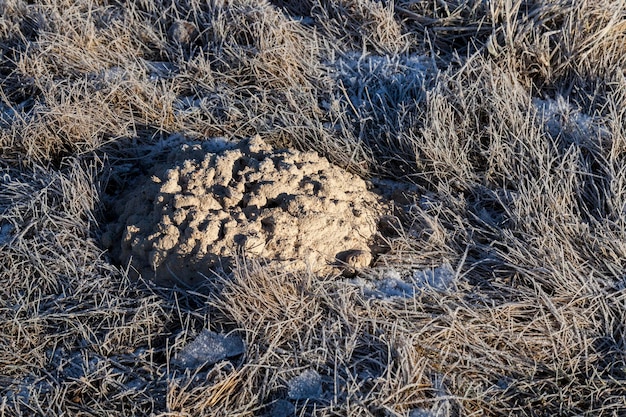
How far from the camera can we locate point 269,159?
2576 millimetres

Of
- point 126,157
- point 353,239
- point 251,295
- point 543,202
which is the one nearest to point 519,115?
point 543,202

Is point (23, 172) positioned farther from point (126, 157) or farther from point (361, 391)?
point (361, 391)

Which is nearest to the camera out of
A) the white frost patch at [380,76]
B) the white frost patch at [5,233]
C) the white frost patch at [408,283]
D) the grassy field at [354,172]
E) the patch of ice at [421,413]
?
the patch of ice at [421,413]

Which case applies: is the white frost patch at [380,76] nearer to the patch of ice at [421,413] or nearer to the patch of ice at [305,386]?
the patch of ice at [305,386]

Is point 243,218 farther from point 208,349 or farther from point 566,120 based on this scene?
point 566,120

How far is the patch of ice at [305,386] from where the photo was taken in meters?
2.08

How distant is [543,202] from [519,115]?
1.47 feet

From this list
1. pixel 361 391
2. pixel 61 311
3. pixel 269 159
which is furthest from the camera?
pixel 269 159

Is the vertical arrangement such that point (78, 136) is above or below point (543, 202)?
below

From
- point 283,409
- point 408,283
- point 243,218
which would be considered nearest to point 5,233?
point 243,218

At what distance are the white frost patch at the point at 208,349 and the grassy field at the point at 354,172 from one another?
2 cm

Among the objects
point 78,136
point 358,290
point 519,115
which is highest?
point 519,115

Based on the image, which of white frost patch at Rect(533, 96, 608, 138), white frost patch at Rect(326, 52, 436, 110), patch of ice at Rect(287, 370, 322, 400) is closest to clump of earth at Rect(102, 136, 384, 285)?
patch of ice at Rect(287, 370, 322, 400)

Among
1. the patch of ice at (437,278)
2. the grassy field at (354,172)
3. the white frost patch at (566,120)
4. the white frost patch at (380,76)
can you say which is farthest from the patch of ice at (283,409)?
the white frost patch at (566,120)
